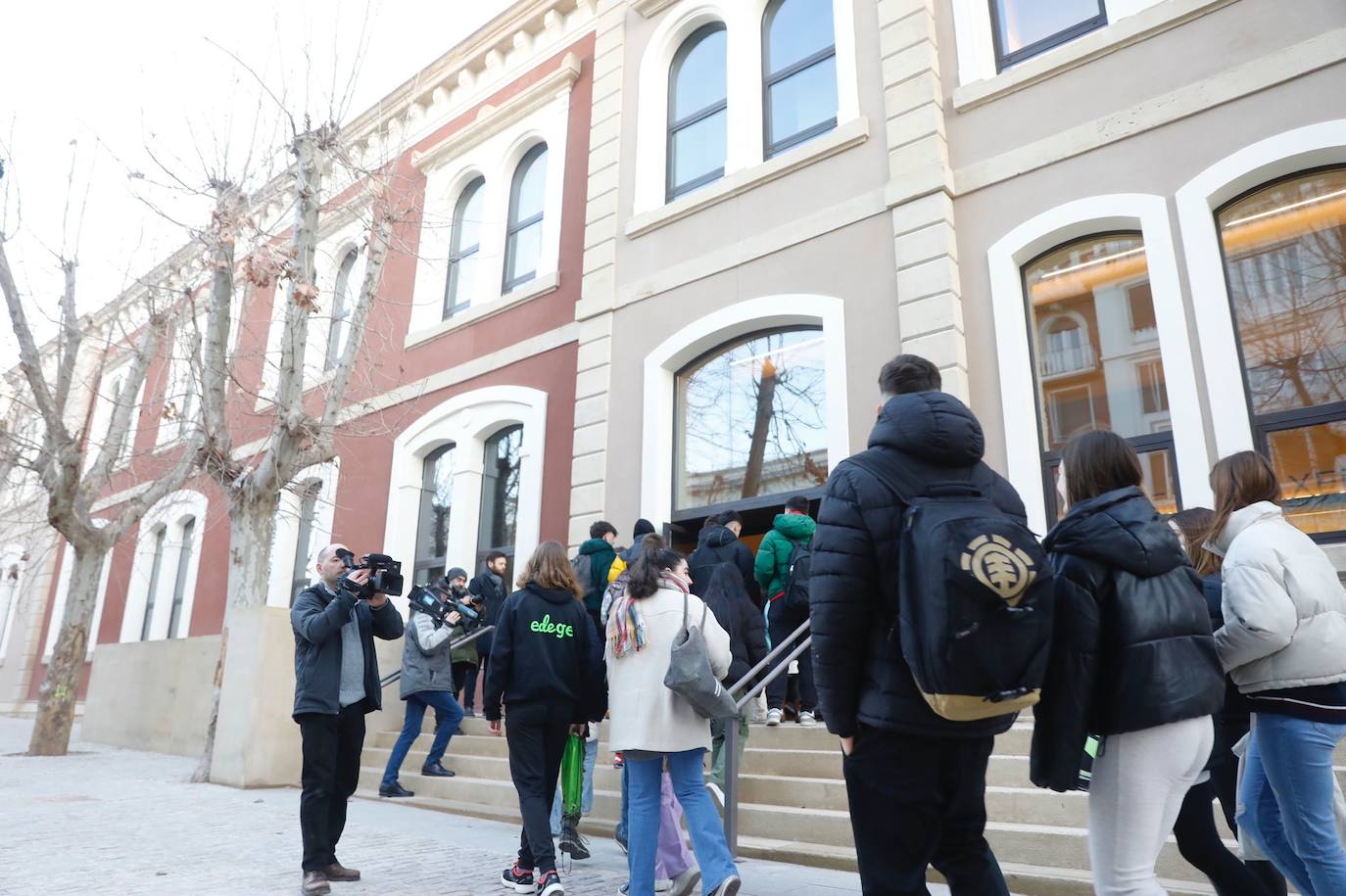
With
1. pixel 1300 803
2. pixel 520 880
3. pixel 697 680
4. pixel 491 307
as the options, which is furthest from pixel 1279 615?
pixel 491 307

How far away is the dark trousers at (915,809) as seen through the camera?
255cm

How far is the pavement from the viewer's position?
16.5 ft

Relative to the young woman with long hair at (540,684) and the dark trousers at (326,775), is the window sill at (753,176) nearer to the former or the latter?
the young woman with long hair at (540,684)

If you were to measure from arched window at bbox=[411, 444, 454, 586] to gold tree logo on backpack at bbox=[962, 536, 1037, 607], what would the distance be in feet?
37.8

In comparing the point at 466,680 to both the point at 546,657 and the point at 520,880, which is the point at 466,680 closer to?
the point at 520,880

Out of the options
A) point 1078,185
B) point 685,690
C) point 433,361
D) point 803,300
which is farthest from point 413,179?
point 685,690

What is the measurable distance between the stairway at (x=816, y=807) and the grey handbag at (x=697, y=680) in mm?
1666

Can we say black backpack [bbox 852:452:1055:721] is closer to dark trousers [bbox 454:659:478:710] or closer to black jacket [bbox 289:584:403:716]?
black jacket [bbox 289:584:403:716]

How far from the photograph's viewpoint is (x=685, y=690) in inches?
173

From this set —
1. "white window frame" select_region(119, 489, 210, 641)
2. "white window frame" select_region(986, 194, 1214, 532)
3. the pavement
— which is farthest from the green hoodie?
"white window frame" select_region(119, 489, 210, 641)

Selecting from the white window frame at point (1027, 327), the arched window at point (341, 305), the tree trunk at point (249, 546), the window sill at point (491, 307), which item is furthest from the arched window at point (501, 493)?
the white window frame at point (1027, 327)

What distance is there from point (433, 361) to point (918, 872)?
1260cm

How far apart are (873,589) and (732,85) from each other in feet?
31.9

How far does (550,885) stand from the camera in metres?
4.66
